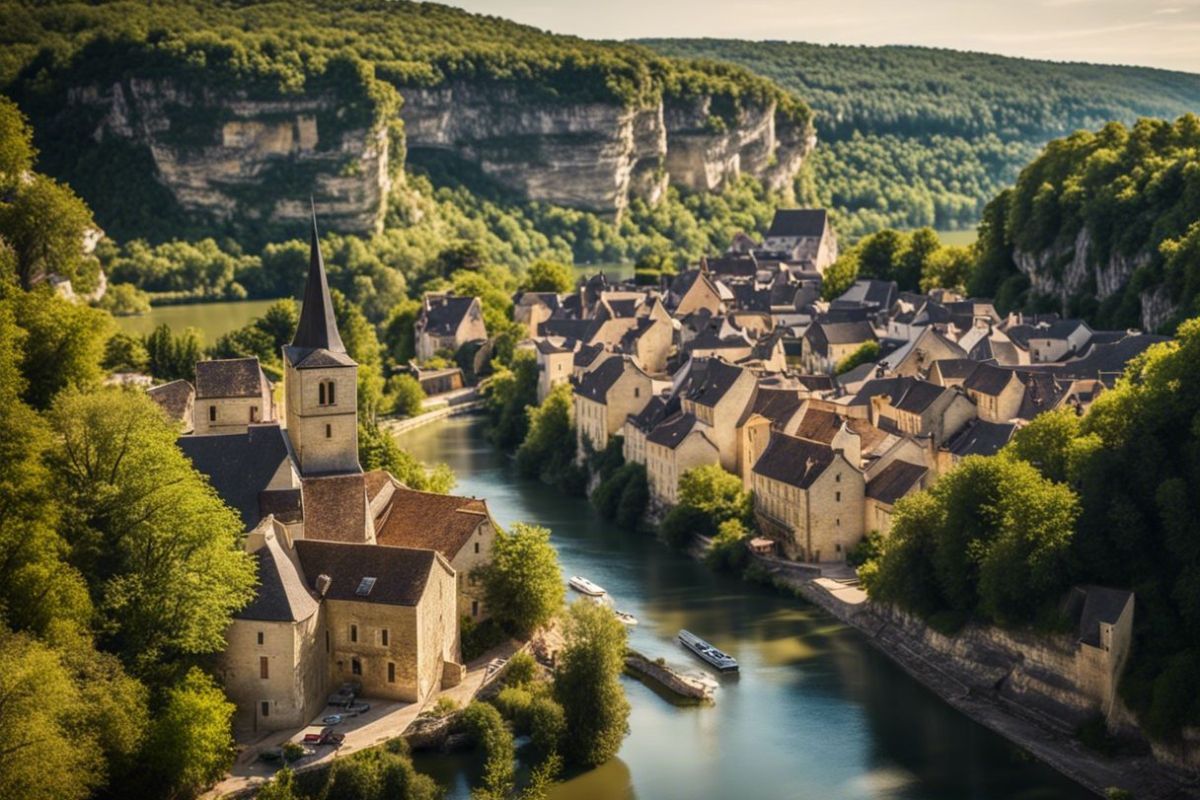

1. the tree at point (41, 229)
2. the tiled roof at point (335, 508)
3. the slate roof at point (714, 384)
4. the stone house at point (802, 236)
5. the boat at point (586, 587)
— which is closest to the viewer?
the tiled roof at point (335, 508)

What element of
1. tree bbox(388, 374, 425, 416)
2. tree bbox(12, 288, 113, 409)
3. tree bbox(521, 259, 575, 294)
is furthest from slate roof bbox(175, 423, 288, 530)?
tree bbox(521, 259, 575, 294)

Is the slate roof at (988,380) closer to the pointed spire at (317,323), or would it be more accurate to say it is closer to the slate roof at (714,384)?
the slate roof at (714,384)

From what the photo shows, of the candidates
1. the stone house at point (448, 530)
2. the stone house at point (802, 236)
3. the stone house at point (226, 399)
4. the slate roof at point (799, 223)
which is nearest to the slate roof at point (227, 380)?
the stone house at point (226, 399)

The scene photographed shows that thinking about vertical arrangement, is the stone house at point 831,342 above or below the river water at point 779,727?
above

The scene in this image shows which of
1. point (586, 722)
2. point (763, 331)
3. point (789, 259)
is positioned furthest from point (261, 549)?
point (789, 259)

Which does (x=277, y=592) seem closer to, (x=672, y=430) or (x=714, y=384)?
(x=672, y=430)

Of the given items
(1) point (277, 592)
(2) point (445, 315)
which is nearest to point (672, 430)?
(1) point (277, 592)
